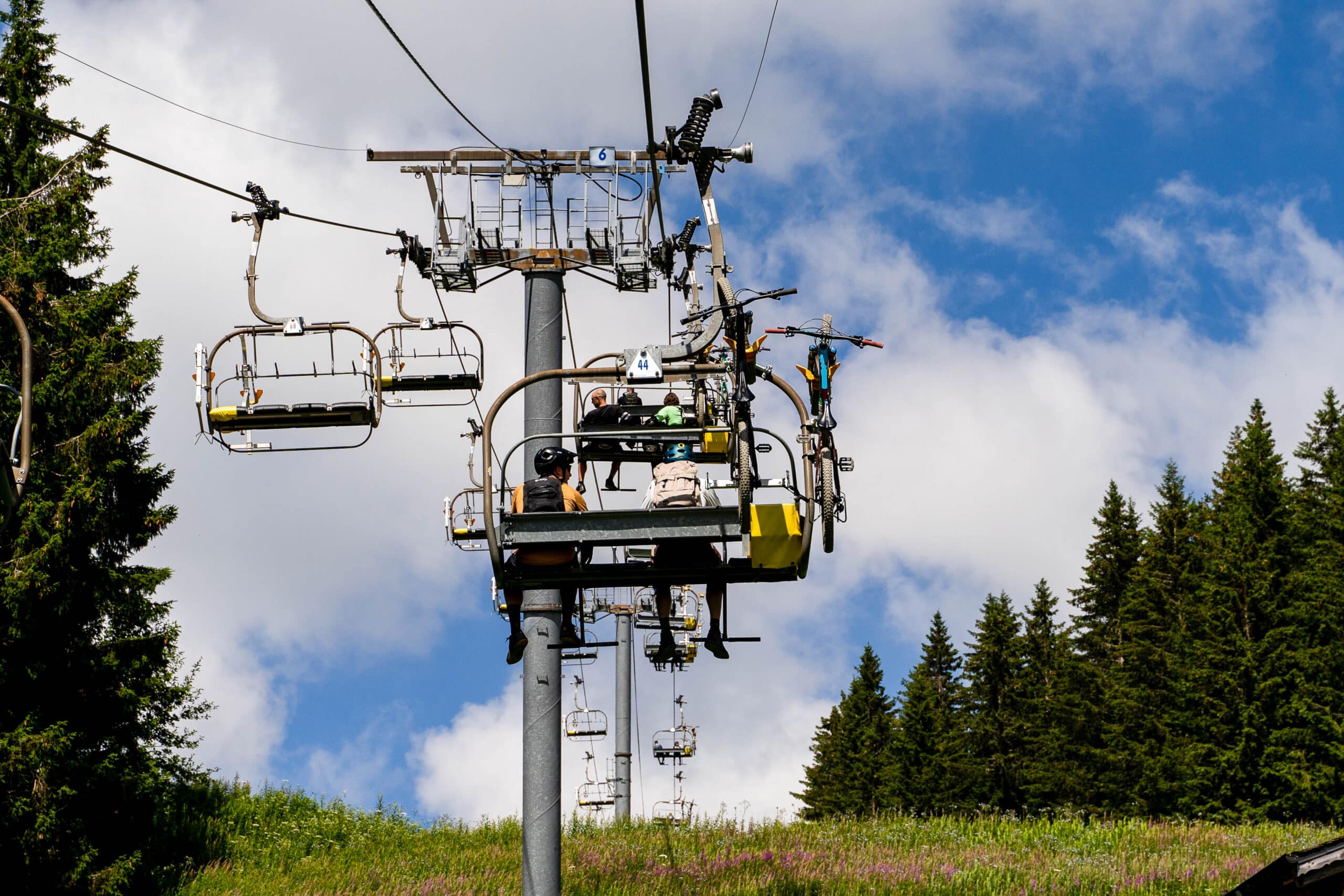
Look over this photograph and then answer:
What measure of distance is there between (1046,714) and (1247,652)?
16130 mm

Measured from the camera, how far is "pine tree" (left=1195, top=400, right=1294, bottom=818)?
124 ft

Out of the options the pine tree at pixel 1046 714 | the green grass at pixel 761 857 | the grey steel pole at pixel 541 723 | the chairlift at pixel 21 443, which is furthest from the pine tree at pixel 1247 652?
the chairlift at pixel 21 443

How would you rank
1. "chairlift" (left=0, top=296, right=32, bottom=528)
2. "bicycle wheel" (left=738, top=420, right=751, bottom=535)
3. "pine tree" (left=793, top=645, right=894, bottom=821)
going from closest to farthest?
→ "chairlift" (left=0, top=296, right=32, bottom=528)
"bicycle wheel" (left=738, top=420, right=751, bottom=535)
"pine tree" (left=793, top=645, right=894, bottom=821)

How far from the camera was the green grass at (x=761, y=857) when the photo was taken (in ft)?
61.0

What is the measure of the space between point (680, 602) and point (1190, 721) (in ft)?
63.8

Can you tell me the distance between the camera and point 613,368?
10.3 metres

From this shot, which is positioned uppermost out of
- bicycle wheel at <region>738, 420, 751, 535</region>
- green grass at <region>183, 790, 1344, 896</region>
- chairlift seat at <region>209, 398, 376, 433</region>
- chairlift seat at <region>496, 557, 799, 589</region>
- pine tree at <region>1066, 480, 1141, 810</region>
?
pine tree at <region>1066, 480, 1141, 810</region>

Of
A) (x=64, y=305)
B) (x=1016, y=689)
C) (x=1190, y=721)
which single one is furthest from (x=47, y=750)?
(x=1016, y=689)

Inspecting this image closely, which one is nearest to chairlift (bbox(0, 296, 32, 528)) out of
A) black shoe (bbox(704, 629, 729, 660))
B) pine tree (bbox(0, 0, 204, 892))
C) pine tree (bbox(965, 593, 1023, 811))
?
black shoe (bbox(704, 629, 729, 660))

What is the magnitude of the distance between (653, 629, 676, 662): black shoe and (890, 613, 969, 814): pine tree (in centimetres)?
4286

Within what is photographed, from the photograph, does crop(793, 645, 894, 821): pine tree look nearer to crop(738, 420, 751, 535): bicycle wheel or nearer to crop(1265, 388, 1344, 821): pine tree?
crop(1265, 388, 1344, 821): pine tree

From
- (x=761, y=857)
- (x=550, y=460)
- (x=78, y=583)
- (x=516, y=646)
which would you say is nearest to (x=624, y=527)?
(x=550, y=460)

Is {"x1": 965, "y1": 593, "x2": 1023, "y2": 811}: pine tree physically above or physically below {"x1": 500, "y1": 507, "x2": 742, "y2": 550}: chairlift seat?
above

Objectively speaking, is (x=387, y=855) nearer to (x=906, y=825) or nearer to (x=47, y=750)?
Result: (x=47, y=750)
